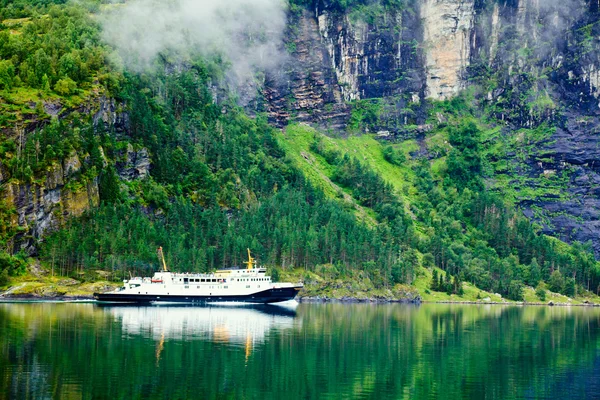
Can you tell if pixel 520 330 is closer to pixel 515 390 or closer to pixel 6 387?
pixel 515 390

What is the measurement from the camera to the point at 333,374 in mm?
92125

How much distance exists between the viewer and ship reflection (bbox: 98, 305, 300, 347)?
4877 inches

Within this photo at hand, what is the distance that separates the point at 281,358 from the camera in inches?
4016

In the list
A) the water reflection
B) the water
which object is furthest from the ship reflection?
the water

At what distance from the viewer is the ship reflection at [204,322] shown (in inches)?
4877

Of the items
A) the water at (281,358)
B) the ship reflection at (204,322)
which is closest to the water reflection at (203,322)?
the ship reflection at (204,322)

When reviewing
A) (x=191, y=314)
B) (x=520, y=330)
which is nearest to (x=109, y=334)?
(x=191, y=314)

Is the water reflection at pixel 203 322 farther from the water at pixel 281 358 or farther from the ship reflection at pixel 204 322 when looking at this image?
the water at pixel 281 358

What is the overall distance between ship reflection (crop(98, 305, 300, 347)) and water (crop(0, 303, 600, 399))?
0.35 meters

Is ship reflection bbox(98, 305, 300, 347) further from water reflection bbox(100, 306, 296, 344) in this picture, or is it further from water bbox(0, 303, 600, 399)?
water bbox(0, 303, 600, 399)

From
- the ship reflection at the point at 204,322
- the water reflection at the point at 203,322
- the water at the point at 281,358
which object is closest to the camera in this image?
the water at the point at 281,358

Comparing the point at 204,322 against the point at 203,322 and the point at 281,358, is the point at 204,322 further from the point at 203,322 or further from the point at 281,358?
the point at 281,358

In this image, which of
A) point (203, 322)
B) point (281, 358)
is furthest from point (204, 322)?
point (281, 358)

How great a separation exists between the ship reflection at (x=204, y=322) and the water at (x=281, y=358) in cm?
35
